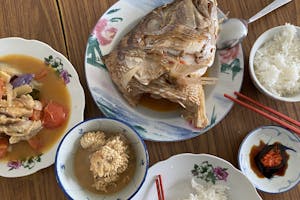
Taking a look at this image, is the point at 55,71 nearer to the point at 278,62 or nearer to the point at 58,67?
the point at 58,67

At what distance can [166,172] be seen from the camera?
1605 mm

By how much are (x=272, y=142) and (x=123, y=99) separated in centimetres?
52

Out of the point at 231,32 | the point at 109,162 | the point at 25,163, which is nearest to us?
the point at 109,162

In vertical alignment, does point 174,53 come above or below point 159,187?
above

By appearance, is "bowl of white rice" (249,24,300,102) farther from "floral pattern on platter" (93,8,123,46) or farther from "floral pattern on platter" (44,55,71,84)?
"floral pattern on platter" (44,55,71,84)

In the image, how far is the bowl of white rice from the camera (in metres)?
1.65

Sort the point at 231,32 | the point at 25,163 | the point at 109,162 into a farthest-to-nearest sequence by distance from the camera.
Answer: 1. the point at 231,32
2. the point at 25,163
3. the point at 109,162

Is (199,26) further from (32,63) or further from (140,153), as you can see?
(32,63)

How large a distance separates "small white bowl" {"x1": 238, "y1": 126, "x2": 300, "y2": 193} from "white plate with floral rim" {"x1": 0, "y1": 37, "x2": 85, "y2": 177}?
555mm

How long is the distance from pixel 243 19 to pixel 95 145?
67 cm

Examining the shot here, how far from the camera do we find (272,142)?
1697 millimetres

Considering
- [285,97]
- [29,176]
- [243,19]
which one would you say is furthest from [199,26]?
[29,176]

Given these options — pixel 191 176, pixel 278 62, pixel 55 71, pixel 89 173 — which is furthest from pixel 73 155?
pixel 278 62

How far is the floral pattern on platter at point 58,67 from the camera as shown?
1.61m
